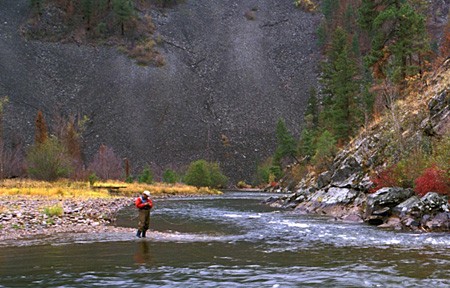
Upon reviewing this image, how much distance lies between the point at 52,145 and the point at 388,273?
55.0m

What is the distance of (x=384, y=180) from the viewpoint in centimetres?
3106

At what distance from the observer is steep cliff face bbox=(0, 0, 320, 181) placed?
121 meters

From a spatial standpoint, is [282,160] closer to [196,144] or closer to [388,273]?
[196,144]

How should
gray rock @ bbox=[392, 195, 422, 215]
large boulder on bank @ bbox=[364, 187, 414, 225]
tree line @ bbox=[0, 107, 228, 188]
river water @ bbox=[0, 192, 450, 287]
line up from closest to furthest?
river water @ bbox=[0, 192, 450, 287] < gray rock @ bbox=[392, 195, 422, 215] < large boulder on bank @ bbox=[364, 187, 414, 225] < tree line @ bbox=[0, 107, 228, 188]

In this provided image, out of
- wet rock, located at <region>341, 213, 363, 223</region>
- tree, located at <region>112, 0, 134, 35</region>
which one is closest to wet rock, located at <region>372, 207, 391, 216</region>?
wet rock, located at <region>341, 213, 363, 223</region>

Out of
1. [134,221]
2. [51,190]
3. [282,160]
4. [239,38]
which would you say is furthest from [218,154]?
[134,221]

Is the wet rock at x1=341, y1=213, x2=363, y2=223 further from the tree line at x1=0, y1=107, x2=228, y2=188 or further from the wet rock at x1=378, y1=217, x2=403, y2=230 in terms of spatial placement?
the tree line at x1=0, y1=107, x2=228, y2=188

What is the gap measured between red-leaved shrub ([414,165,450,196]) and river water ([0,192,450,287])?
179 inches

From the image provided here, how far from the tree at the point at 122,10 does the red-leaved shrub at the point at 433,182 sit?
498ft

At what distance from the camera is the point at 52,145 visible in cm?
6081

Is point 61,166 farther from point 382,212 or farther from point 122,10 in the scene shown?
point 122,10

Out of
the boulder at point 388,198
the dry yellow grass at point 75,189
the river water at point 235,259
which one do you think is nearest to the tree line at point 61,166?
the dry yellow grass at point 75,189

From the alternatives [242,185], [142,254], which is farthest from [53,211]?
[242,185]

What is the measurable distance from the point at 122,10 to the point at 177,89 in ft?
156
